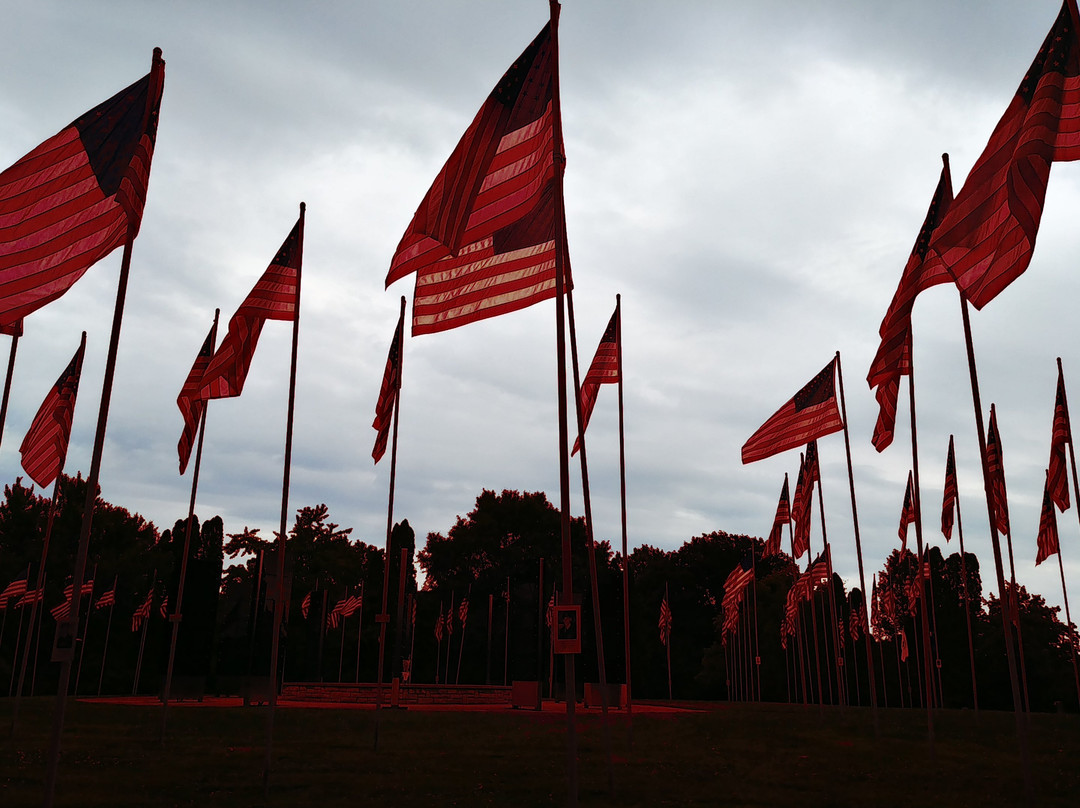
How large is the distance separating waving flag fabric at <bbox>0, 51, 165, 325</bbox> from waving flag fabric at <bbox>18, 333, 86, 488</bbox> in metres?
8.69

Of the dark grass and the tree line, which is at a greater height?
the tree line

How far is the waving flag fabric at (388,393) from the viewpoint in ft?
71.5

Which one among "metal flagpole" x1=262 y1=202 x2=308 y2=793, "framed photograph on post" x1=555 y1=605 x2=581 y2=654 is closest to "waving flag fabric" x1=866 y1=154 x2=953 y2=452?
"framed photograph on post" x1=555 y1=605 x2=581 y2=654

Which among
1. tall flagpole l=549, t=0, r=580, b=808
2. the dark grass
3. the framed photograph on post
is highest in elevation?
tall flagpole l=549, t=0, r=580, b=808

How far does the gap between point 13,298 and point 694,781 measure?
14.5 metres

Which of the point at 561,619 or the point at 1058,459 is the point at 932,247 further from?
the point at 1058,459

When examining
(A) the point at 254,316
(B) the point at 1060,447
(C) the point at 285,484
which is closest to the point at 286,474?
(C) the point at 285,484

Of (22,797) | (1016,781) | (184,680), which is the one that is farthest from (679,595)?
(22,797)

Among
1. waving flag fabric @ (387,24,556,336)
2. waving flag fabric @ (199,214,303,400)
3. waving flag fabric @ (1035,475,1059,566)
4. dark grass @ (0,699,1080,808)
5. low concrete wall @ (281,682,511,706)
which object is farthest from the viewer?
low concrete wall @ (281,682,511,706)

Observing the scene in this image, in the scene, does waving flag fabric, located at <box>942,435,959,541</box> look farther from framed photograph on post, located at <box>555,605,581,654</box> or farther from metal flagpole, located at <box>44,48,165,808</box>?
metal flagpole, located at <box>44,48,165,808</box>

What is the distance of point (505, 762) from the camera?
19641 mm

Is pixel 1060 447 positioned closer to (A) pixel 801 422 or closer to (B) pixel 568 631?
(A) pixel 801 422

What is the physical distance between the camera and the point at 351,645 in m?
67.6

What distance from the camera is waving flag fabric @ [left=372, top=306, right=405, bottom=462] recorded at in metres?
21.8
